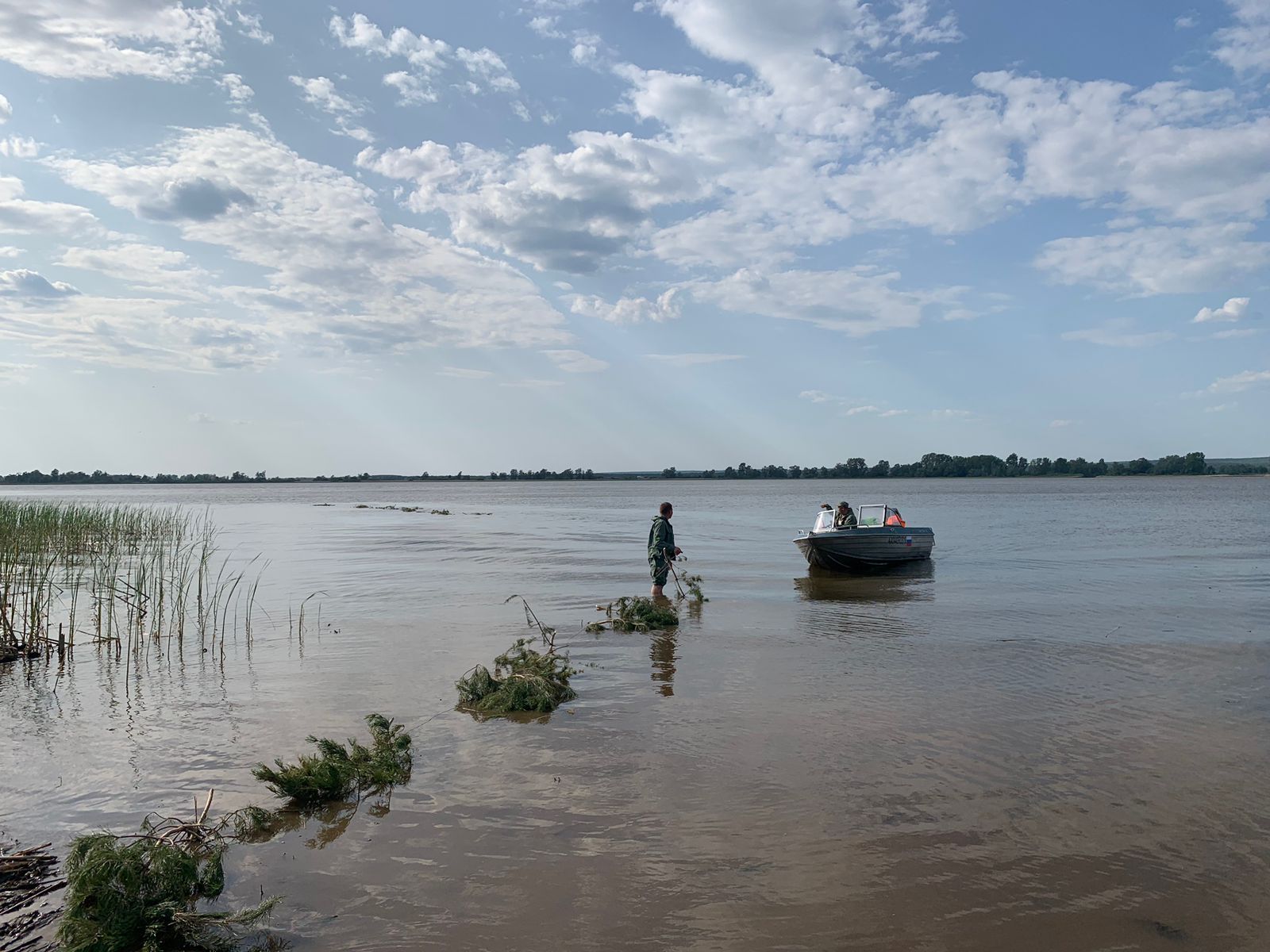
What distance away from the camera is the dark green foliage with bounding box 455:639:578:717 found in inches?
345

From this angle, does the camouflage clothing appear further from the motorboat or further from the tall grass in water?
the tall grass in water

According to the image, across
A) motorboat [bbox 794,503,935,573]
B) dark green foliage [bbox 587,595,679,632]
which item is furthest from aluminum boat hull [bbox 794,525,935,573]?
dark green foliage [bbox 587,595,679,632]

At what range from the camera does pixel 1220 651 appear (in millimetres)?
11742

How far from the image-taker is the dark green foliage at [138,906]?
4.28 meters

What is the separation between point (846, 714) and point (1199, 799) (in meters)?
3.08

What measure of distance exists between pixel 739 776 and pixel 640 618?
7.05 metres

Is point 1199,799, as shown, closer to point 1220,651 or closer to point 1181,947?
point 1181,947

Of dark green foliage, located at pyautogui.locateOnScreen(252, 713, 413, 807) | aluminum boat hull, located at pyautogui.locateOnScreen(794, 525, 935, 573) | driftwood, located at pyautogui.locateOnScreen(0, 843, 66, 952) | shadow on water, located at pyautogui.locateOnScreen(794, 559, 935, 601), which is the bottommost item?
shadow on water, located at pyautogui.locateOnScreen(794, 559, 935, 601)

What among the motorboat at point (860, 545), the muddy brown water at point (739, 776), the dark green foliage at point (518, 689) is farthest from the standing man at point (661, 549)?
the motorboat at point (860, 545)

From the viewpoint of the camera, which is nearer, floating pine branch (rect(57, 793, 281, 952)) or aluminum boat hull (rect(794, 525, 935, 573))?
floating pine branch (rect(57, 793, 281, 952))

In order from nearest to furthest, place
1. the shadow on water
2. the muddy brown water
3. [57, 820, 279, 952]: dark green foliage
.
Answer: [57, 820, 279, 952]: dark green foliage
the muddy brown water
the shadow on water

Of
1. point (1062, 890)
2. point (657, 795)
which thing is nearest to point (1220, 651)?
point (1062, 890)

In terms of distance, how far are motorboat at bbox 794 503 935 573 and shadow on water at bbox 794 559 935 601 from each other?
280 mm

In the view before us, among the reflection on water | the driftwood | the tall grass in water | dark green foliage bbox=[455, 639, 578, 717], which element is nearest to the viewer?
the driftwood
